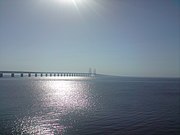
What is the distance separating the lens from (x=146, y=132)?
762 inches

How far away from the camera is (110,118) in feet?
82.2

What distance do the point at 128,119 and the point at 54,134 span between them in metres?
10.3

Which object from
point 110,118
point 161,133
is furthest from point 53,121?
point 161,133

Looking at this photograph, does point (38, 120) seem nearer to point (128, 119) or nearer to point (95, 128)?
point (95, 128)

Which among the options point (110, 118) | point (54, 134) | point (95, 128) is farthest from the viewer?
point (110, 118)

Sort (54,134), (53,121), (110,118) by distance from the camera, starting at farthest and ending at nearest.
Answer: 1. (110,118)
2. (53,121)
3. (54,134)

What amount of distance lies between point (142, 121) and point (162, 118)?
3596 millimetres

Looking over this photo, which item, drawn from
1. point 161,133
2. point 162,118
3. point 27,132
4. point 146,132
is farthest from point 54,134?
point 162,118

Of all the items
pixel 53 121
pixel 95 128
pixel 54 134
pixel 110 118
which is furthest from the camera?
pixel 110 118

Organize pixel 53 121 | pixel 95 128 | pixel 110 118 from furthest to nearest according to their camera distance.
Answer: pixel 110 118
pixel 53 121
pixel 95 128

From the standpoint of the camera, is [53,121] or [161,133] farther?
[53,121]

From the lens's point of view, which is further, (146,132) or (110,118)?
(110,118)

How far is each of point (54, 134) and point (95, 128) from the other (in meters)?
4.40

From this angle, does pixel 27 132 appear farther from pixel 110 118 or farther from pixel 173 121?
pixel 173 121
